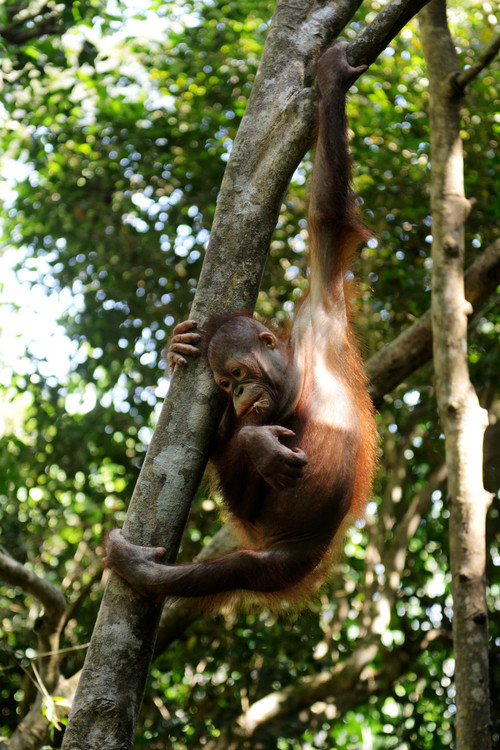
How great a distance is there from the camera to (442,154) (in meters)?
3.59

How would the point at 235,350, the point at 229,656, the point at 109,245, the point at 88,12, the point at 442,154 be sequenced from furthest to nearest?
the point at 109,245 → the point at 229,656 → the point at 88,12 → the point at 442,154 → the point at 235,350

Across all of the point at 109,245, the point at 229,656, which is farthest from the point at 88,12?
the point at 229,656

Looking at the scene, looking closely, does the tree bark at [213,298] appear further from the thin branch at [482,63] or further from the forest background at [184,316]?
the forest background at [184,316]

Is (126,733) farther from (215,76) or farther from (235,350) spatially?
(215,76)

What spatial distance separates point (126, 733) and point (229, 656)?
3253 mm

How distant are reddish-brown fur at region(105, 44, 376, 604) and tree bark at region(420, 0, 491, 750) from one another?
655mm

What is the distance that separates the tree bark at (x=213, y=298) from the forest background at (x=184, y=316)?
228cm

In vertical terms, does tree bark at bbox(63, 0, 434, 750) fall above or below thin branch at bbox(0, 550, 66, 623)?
above

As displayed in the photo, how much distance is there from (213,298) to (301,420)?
545 millimetres

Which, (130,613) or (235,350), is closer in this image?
(130,613)

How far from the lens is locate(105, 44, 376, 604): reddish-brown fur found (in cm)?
218

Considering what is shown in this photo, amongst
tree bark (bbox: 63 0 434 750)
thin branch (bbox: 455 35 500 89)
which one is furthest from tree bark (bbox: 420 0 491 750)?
tree bark (bbox: 63 0 434 750)

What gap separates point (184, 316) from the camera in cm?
509

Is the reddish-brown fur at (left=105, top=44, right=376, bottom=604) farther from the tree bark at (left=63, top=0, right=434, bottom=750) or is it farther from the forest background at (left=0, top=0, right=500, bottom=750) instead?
the forest background at (left=0, top=0, right=500, bottom=750)
